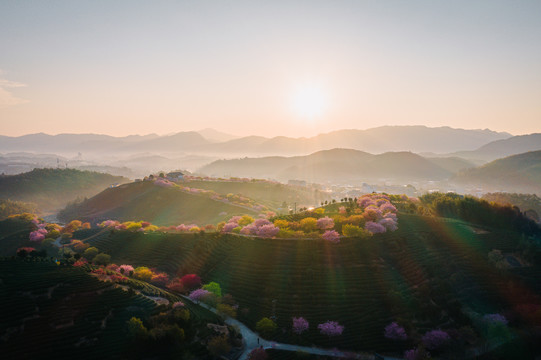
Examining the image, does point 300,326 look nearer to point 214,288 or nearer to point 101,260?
point 214,288

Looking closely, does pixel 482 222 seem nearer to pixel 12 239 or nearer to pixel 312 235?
pixel 312 235

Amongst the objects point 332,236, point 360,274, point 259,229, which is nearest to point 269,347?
point 360,274

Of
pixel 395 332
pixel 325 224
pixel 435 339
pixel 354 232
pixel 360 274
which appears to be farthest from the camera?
pixel 325 224

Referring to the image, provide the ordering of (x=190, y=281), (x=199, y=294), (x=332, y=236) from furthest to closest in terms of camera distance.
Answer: (x=332, y=236)
(x=190, y=281)
(x=199, y=294)

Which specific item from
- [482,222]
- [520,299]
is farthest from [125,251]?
[482,222]

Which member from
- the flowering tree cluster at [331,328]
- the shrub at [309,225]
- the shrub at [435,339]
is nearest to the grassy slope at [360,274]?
the flowering tree cluster at [331,328]

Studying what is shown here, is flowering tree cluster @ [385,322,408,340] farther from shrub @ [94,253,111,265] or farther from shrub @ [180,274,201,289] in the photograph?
shrub @ [94,253,111,265]

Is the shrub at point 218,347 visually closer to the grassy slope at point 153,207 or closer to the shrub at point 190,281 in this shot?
the shrub at point 190,281
